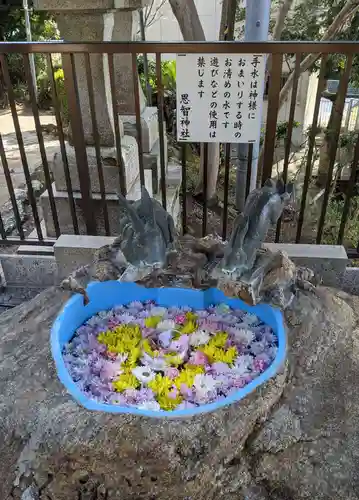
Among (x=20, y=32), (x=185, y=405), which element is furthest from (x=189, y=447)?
(x=20, y=32)

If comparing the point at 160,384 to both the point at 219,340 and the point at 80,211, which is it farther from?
the point at 80,211

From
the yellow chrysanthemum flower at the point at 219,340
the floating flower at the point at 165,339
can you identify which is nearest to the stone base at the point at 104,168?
the floating flower at the point at 165,339

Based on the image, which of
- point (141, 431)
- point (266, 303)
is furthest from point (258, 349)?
point (141, 431)

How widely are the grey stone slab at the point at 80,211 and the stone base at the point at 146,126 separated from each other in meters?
0.55

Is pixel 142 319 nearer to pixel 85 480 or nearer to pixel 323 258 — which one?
pixel 85 480

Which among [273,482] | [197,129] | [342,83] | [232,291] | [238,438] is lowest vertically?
[273,482]

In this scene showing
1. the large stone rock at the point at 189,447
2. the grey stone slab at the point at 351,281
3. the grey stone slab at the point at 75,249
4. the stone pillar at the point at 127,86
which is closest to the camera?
the large stone rock at the point at 189,447

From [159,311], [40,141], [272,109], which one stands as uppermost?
[272,109]

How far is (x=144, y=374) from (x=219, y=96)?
1604 mm

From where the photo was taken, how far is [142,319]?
246 centimetres

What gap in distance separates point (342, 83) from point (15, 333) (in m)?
2.23

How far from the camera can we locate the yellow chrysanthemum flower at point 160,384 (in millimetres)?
2051

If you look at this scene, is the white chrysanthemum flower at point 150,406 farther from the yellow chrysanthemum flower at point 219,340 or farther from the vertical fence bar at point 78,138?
the vertical fence bar at point 78,138

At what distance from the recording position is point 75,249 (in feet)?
10.2
